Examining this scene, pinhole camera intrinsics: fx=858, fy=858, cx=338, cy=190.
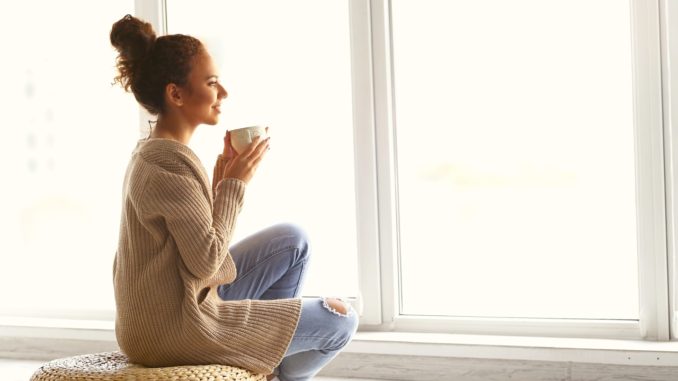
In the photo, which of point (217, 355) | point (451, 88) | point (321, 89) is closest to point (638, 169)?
point (451, 88)

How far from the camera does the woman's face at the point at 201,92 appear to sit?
71.9 inches

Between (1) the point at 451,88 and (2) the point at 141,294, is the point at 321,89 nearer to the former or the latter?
(1) the point at 451,88

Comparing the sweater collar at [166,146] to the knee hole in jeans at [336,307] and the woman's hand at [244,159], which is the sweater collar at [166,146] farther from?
the knee hole in jeans at [336,307]

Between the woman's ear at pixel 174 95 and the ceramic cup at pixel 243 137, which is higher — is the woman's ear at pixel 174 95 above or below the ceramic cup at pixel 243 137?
above

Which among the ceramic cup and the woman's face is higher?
the woman's face

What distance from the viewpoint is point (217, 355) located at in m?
1.72

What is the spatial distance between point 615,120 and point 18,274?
214 cm

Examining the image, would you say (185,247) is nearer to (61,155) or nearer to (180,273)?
(180,273)

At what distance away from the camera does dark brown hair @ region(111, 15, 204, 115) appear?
1786 mm

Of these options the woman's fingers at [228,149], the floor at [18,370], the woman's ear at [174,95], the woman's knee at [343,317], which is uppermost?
the woman's ear at [174,95]

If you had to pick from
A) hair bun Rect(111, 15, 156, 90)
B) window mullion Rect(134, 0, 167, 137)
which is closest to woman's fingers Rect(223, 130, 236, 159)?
hair bun Rect(111, 15, 156, 90)

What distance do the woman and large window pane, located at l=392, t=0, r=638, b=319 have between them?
73cm

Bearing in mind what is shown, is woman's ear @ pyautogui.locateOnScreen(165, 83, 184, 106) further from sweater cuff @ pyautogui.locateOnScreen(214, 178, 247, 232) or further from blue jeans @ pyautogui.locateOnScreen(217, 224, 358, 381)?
blue jeans @ pyautogui.locateOnScreen(217, 224, 358, 381)

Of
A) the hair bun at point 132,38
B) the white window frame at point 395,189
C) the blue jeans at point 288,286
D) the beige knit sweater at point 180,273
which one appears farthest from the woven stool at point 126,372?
the white window frame at point 395,189
